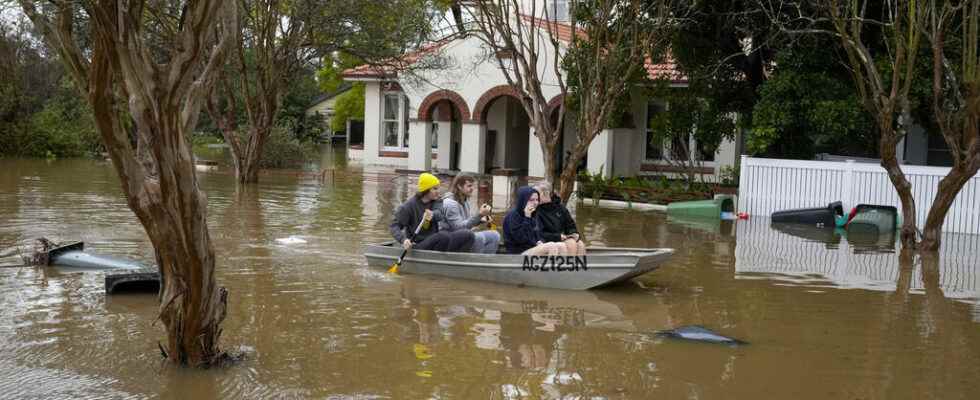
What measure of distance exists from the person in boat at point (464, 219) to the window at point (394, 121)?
21.9m

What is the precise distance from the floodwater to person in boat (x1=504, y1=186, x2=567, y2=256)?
59 centimetres

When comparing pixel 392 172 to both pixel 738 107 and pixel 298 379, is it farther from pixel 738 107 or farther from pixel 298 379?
pixel 298 379

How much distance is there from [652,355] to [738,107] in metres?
15.1

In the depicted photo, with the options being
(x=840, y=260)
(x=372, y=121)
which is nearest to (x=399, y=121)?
(x=372, y=121)

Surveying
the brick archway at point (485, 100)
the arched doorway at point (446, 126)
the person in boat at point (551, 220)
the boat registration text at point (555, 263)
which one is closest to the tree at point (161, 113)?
the boat registration text at point (555, 263)

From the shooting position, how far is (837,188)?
63.6 feet

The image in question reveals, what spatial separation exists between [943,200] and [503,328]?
8.48m

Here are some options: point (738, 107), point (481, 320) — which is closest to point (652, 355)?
point (481, 320)

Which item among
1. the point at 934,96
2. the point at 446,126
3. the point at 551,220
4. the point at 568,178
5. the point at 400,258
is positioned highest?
the point at 934,96

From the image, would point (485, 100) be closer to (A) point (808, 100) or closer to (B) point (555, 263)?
(A) point (808, 100)

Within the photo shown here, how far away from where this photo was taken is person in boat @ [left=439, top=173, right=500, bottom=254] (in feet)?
39.8

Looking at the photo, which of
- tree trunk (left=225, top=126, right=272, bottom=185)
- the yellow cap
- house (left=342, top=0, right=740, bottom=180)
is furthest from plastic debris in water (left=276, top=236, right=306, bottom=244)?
house (left=342, top=0, right=740, bottom=180)

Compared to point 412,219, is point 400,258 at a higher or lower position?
lower

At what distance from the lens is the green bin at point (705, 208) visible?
66.3 ft
